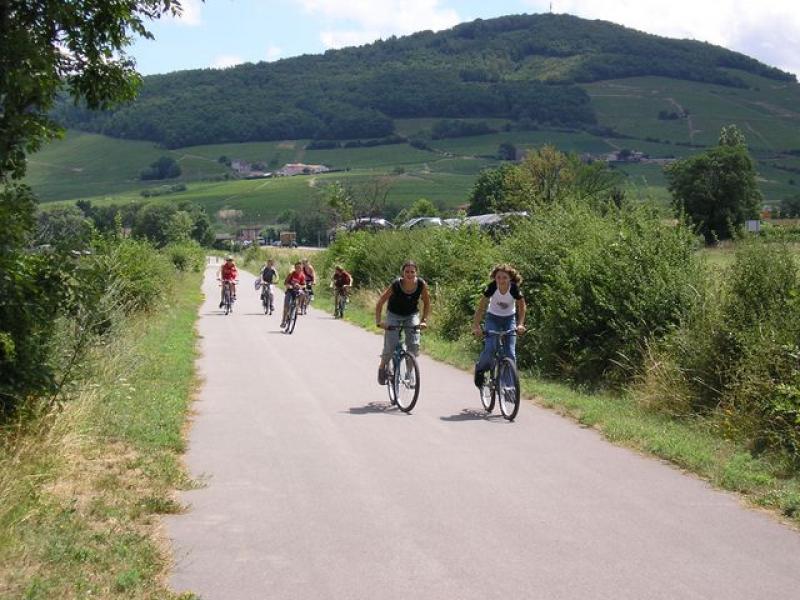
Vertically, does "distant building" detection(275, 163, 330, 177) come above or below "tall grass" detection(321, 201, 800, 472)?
below

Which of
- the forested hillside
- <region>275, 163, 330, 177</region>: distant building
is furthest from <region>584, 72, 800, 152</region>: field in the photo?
<region>275, 163, 330, 177</region>: distant building

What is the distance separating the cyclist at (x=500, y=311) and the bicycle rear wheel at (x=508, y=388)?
0.34 metres

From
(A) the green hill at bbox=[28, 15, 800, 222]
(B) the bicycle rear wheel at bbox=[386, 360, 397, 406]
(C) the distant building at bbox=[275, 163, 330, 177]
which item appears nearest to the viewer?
(B) the bicycle rear wheel at bbox=[386, 360, 397, 406]

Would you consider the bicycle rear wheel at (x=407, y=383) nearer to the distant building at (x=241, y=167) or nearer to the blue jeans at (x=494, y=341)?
the blue jeans at (x=494, y=341)

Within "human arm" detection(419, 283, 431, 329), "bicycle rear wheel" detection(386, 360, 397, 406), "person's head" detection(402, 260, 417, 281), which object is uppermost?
"person's head" detection(402, 260, 417, 281)

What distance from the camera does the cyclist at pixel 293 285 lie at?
2544cm

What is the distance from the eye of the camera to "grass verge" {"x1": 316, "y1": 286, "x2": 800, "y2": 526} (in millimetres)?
7988

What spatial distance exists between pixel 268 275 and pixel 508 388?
838 inches

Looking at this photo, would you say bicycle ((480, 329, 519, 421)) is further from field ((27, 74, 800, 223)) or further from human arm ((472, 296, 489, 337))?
field ((27, 74, 800, 223))

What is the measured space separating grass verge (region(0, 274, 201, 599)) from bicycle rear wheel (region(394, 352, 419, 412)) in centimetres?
267

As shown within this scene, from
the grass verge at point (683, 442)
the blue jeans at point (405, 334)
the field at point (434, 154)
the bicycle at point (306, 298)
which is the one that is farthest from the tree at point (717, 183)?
the field at point (434, 154)

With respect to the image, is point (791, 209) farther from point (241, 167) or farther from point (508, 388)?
point (241, 167)

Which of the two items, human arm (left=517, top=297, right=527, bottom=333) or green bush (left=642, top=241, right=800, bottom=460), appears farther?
human arm (left=517, top=297, right=527, bottom=333)

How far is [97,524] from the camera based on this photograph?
671 cm
